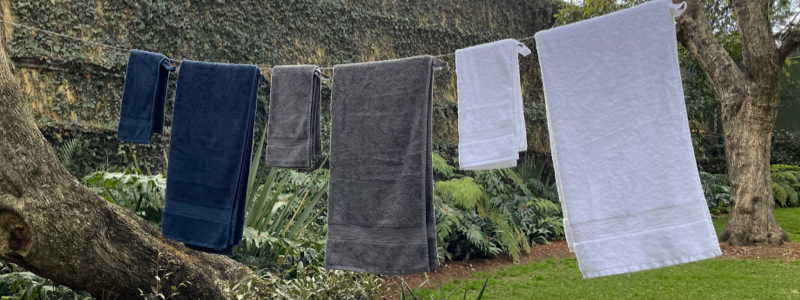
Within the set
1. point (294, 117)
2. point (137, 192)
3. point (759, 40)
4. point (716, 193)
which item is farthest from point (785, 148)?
point (137, 192)

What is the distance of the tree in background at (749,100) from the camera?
5.75m

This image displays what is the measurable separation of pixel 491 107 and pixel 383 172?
1.76 ft

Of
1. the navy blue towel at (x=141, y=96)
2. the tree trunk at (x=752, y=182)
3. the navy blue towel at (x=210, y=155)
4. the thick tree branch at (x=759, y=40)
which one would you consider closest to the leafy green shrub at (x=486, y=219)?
the tree trunk at (x=752, y=182)

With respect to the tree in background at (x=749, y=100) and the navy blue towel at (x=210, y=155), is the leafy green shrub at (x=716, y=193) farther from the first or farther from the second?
the navy blue towel at (x=210, y=155)

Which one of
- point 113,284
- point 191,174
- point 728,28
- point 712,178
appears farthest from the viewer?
point 728,28

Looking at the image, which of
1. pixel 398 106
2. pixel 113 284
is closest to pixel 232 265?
pixel 113 284

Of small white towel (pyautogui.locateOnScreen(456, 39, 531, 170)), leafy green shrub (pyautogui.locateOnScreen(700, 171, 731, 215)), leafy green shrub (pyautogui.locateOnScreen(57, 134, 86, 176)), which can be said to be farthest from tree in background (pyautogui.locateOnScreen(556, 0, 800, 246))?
leafy green shrub (pyautogui.locateOnScreen(57, 134, 86, 176))

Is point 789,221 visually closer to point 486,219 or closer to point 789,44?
point 789,44

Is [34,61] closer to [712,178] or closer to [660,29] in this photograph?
[660,29]

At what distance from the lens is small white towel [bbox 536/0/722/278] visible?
1830 mm

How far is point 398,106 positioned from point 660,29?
105cm

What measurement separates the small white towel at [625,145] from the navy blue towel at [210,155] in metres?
1.38

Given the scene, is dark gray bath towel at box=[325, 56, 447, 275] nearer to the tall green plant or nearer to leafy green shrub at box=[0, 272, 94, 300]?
the tall green plant

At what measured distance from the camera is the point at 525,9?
993 cm
